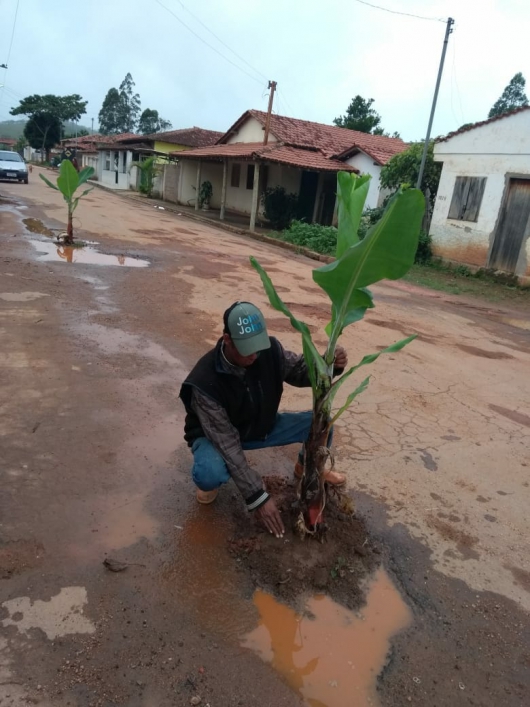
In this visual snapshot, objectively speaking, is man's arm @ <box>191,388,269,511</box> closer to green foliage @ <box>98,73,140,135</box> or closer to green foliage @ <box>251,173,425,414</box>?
green foliage @ <box>251,173,425,414</box>

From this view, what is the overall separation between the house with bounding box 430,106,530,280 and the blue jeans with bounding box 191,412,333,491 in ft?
36.6

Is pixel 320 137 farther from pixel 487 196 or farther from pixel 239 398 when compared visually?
pixel 239 398

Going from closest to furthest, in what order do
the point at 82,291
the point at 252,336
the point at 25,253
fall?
the point at 252,336, the point at 82,291, the point at 25,253

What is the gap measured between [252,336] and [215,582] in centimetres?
111

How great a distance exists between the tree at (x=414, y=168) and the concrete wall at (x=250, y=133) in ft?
24.3

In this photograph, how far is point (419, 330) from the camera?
7.26 meters

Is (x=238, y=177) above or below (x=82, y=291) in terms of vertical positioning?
above

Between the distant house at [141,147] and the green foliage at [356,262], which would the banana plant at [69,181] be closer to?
the green foliage at [356,262]

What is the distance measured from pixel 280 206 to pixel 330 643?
1973 cm

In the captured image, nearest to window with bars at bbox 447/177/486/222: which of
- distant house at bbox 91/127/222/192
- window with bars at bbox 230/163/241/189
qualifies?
window with bars at bbox 230/163/241/189

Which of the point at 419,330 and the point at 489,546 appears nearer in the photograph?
the point at 489,546

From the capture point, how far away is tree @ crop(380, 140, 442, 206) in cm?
1500

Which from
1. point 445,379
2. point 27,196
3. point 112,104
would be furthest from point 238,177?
point 112,104

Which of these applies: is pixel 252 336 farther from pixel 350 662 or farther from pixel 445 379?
pixel 445 379
